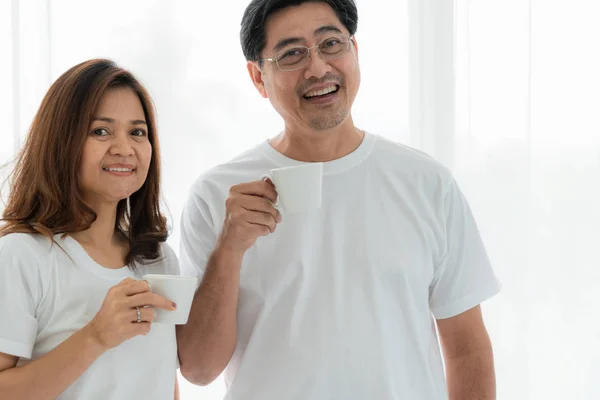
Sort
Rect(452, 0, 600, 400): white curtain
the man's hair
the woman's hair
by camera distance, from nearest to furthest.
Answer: the woman's hair, the man's hair, Rect(452, 0, 600, 400): white curtain

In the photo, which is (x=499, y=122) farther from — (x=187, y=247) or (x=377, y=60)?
(x=187, y=247)

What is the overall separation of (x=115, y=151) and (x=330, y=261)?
0.56 meters

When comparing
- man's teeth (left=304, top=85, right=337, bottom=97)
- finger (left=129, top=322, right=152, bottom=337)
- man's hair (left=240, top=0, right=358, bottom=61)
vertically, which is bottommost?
finger (left=129, top=322, right=152, bottom=337)

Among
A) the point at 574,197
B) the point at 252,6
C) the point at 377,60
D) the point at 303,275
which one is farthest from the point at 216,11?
the point at 574,197

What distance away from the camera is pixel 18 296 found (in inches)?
53.3

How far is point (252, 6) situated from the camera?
1.77 metres

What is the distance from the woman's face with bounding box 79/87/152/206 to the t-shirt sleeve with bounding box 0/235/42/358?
0.21 m

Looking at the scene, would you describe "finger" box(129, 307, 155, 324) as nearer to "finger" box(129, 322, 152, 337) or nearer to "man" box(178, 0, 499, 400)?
"finger" box(129, 322, 152, 337)

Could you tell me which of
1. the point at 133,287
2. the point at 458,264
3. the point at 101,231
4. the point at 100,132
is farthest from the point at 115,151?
the point at 458,264

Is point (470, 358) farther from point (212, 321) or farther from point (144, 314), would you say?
point (144, 314)

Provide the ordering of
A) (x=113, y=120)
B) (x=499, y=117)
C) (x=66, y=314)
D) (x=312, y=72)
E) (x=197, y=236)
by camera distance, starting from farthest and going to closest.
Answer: (x=499, y=117) → (x=197, y=236) → (x=312, y=72) → (x=113, y=120) → (x=66, y=314)

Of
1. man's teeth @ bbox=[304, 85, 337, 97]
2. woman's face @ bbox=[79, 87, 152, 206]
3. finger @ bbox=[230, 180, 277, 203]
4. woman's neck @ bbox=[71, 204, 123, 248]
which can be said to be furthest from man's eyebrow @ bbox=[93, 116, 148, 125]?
man's teeth @ bbox=[304, 85, 337, 97]

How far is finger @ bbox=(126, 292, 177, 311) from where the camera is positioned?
1.35 meters

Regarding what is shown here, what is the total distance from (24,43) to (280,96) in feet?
4.12
